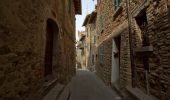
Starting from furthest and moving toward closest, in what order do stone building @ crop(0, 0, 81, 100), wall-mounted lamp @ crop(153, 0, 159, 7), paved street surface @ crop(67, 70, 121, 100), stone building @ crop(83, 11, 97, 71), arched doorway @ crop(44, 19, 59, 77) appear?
stone building @ crop(83, 11, 97, 71), paved street surface @ crop(67, 70, 121, 100), arched doorway @ crop(44, 19, 59, 77), wall-mounted lamp @ crop(153, 0, 159, 7), stone building @ crop(0, 0, 81, 100)

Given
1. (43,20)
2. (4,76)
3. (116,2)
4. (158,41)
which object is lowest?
(4,76)

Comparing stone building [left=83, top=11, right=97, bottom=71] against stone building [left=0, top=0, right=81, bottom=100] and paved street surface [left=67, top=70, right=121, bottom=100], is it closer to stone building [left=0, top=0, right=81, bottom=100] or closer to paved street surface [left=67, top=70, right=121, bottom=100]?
paved street surface [left=67, top=70, right=121, bottom=100]

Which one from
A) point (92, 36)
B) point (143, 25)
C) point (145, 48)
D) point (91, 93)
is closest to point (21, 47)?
point (145, 48)

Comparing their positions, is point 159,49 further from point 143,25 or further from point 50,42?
point 50,42

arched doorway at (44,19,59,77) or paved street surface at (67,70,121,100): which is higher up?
arched doorway at (44,19,59,77)

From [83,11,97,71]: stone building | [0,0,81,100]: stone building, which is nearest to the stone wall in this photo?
[0,0,81,100]: stone building

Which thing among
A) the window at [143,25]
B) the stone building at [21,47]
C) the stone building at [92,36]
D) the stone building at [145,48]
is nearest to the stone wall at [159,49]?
the stone building at [145,48]

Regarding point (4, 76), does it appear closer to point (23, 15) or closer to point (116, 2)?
point (23, 15)

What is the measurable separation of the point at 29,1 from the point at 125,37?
11.8 ft

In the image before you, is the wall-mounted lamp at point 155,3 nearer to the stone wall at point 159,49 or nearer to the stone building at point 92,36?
the stone wall at point 159,49

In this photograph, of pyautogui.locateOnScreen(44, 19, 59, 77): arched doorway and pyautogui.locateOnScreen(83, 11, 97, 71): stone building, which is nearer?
pyautogui.locateOnScreen(44, 19, 59, 77): arched doorway

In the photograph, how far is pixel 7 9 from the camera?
8.29 feet

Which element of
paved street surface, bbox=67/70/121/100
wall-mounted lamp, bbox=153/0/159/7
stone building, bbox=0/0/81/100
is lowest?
paved street surface, bbox=67/70/121/100

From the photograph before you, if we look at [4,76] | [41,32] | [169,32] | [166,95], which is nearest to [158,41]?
[169,32]
